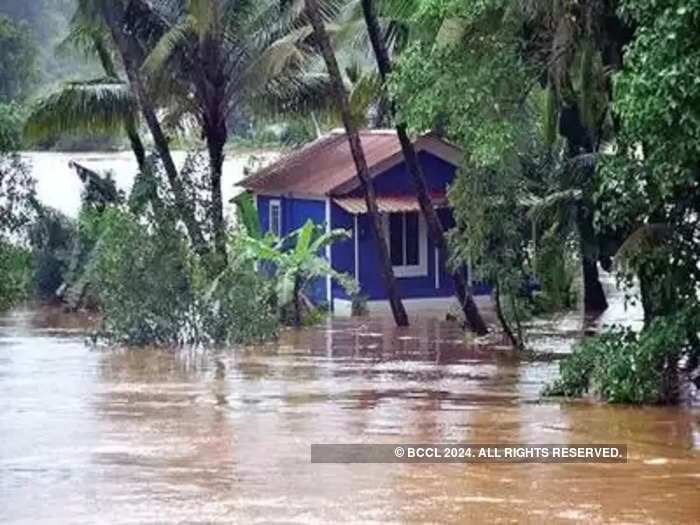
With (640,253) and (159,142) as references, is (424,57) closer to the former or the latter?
(640,253)

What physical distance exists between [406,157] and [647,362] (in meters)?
11.8

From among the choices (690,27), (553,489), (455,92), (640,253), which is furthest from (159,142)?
(553,489)

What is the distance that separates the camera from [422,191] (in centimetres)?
2953

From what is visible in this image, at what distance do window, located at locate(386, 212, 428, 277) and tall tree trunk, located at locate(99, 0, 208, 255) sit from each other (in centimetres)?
545

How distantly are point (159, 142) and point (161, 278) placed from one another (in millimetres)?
5134

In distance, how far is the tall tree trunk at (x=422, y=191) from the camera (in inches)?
1121

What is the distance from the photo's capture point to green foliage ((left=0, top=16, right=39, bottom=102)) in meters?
44.3

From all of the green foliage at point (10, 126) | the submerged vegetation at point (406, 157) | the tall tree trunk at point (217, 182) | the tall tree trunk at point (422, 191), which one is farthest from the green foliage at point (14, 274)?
the tall tree trunk at point (422, 191)

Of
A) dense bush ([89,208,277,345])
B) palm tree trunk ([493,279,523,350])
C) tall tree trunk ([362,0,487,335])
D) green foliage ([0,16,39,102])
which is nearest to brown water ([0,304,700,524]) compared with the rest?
palm tree trunk ([493,279,523,350])

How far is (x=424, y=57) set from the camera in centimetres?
2111

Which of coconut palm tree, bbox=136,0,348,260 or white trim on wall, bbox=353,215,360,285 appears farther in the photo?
white trim on wall, bbox=353,215,360,285

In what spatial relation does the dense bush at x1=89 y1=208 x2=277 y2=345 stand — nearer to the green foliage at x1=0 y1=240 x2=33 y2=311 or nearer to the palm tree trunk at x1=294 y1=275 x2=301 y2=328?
the palm tree trunk at x1=294 y1=275 x2=301 y2=328

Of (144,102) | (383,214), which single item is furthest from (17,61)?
(383,214)

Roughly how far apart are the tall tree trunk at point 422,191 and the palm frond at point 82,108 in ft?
23.4
